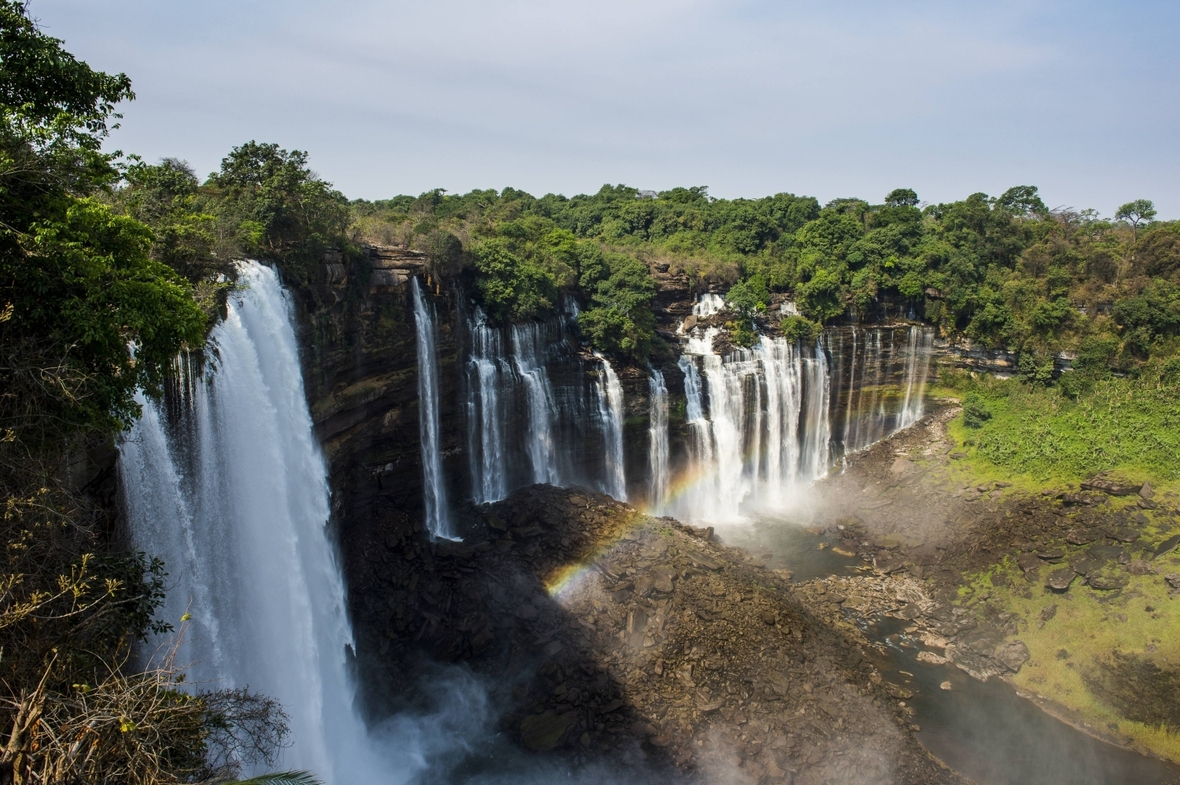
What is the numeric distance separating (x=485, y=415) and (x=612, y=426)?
266 inches

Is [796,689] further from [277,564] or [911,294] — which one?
[911,294]

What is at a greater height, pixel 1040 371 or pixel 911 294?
pixel 911 294

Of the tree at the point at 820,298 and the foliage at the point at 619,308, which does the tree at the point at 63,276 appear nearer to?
the foliage at the point at 619,308

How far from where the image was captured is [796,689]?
21.0 meters

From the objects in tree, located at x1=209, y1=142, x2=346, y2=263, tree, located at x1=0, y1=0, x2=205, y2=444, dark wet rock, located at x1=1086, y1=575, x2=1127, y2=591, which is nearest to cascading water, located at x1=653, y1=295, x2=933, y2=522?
dark wet rock, located at x1=1086, y1=575, x2=1127, y2=591

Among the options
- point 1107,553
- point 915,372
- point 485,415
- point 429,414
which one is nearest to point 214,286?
point 429,414

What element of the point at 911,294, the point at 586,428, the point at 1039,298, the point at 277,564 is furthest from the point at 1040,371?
the point at 277,564

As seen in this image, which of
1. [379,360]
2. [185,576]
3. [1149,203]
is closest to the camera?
[185,576]

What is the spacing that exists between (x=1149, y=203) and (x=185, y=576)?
2593 inches

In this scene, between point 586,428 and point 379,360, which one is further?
point 586,428

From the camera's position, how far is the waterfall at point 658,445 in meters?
34.2

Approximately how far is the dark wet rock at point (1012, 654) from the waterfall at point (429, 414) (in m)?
19.5

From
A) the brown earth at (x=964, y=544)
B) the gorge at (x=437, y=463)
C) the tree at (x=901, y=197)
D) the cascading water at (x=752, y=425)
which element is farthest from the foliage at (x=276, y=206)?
the tree at (x=901, y=197)

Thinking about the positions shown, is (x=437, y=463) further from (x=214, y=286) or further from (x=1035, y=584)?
(x=1035, y=584)
